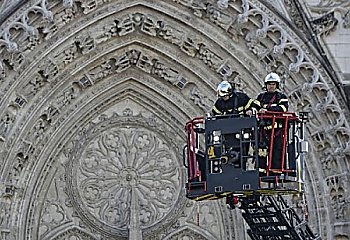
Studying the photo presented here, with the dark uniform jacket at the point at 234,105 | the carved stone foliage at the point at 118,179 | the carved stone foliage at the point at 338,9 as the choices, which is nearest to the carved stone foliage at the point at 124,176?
the carved stone foliage at the point at 118,179

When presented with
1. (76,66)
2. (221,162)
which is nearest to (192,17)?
(76,66)

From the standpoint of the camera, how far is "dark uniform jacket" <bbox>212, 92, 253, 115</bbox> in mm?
10031

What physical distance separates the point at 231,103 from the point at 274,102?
16.7 inches

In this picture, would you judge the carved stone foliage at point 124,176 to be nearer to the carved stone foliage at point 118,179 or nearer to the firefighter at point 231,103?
the carved stone foliage at point 118,179

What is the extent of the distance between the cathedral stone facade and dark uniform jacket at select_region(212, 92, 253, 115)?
11.1 ft

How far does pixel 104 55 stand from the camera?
1401 cm

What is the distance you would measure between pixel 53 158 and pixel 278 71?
3.24 metres

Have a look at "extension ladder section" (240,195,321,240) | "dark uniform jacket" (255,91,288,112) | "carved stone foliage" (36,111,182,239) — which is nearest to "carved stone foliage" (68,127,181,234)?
"carved stone foliage" (36,111,182,239)

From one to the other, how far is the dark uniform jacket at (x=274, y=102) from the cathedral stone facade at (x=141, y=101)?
3199 mm

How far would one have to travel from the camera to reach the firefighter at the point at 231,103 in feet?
32.9

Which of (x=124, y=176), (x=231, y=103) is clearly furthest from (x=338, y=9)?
(x=231, y=103)

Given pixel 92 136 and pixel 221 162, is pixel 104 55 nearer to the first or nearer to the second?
pixel 92 136

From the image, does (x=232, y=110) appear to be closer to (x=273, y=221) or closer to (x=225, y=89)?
(x=225, y=89)

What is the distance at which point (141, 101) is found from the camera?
14.4 metres
